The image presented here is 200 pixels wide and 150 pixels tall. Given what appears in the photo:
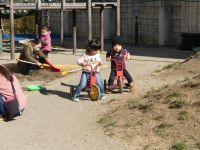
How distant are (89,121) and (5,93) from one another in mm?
1645

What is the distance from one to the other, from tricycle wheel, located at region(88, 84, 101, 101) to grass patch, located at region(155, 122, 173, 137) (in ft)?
10.4

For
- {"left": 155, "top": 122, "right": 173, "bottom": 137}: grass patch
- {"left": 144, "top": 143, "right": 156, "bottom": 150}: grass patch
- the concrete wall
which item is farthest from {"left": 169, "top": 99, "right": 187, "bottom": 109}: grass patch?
the concrete wall

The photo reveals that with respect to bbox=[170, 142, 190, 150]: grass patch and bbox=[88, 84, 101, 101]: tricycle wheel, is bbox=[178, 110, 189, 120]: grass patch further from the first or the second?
bbox=[88, 84, 101, 101]: tricycle wheel

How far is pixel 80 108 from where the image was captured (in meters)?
10.6

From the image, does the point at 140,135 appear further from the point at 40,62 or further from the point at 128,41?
the point at 128,41

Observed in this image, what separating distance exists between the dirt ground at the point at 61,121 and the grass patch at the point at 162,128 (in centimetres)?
31

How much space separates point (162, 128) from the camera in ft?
26.8

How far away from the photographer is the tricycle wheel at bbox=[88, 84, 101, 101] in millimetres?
11312

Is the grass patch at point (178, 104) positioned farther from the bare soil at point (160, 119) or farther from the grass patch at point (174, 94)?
the grass patch at point (174, 94)

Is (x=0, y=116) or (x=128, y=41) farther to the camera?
(x=128, y=41)

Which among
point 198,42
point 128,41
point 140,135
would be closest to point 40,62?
point 140,135

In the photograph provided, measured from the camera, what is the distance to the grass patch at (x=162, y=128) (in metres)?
8.02

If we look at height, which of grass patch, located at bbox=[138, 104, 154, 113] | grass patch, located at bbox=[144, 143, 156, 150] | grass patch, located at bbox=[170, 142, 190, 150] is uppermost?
grass patch, located at bbox=[138, 104, 154, 113]

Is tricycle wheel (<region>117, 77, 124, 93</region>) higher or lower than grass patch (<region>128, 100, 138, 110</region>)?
higher
